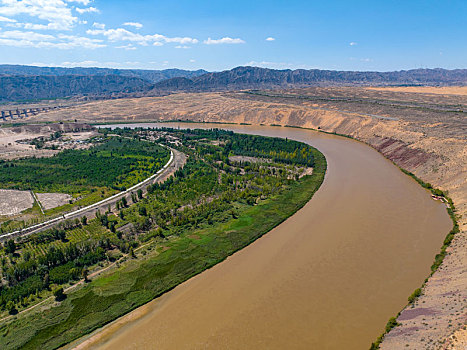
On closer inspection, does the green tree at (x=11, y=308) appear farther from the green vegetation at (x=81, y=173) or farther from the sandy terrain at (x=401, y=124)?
the sandy terrain at (x=401, y=124)

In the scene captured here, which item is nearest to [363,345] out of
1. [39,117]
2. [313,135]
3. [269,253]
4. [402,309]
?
[402,309]

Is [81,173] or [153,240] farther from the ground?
[81,173]

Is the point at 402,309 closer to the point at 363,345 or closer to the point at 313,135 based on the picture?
the point at 363,345

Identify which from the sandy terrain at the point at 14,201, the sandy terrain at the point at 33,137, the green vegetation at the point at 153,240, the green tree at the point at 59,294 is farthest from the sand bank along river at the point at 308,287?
the sandy terrain at the point at 33,137

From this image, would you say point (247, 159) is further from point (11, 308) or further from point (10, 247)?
point (11, 308)

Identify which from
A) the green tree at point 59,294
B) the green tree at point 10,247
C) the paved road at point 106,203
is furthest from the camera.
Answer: the paved road at point 106,203

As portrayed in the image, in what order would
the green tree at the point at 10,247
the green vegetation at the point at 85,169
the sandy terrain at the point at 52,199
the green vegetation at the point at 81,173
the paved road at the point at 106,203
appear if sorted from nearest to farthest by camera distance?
the green tree at the point at 10,247
the paved road at the point at 106,203
the sandy terrain at the point at 52,199
the green vegetation at the point at 81,173
the green vegetation at the point at 85,169

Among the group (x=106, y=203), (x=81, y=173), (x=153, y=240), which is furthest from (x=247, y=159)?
(x=153, y=240)
